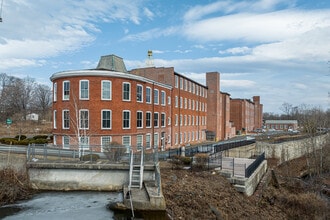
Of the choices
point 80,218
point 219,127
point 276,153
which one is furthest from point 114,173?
point 219,127

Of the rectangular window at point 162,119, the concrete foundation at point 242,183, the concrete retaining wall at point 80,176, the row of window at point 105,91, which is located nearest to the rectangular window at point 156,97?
the row of window at point 105,91

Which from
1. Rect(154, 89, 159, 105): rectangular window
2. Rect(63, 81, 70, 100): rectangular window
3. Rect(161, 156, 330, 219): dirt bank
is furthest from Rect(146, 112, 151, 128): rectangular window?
Rect(161, 156, 330, 219): dirt bank

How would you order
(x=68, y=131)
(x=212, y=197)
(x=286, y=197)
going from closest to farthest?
(x=212, y=197) → (x=286, y=197) → (x=68, y=131)

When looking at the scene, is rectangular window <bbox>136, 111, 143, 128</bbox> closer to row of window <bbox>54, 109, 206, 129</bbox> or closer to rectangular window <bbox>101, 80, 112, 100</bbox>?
row of window <bbox>54, 109, 206, 129</bbox>

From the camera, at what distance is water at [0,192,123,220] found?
11.0 meters

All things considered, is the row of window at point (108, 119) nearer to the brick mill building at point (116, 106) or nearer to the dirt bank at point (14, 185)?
the brick mill building at point (116, 106)

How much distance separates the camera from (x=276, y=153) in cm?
4191

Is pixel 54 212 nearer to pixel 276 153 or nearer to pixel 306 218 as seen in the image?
pixel 306 218

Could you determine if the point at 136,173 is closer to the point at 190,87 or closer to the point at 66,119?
the point at 66,119

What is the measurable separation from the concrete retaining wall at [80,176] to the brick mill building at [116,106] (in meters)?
5.80

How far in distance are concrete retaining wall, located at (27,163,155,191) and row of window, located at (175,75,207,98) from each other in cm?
2769

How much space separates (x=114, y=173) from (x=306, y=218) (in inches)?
455

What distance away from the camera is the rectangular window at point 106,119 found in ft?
90.4

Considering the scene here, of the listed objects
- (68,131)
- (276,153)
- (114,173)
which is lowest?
(276,153)
